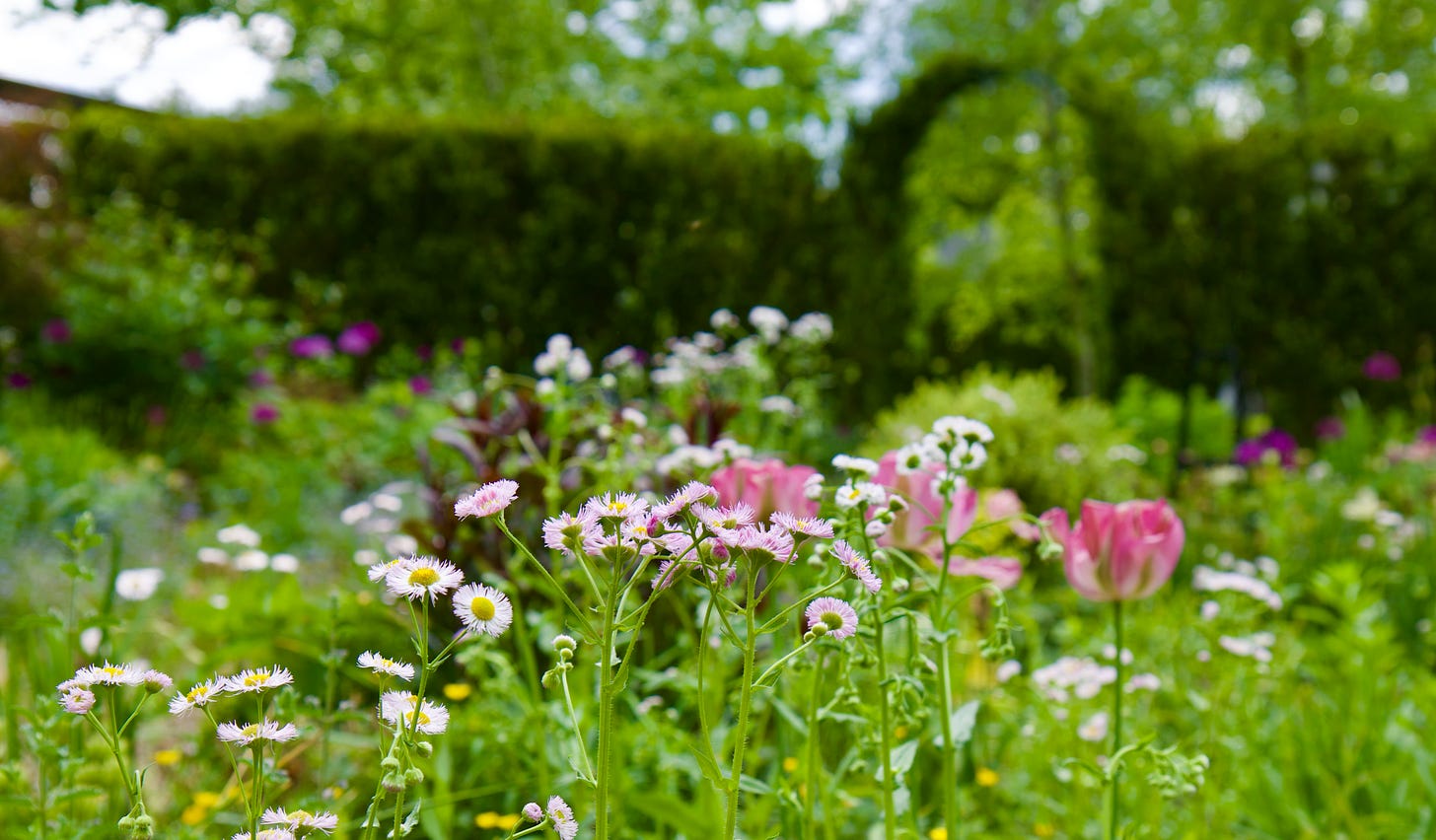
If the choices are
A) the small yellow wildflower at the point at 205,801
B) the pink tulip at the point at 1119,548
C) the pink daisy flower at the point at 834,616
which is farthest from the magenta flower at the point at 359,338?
the pink daisy flower at the point at 834,616

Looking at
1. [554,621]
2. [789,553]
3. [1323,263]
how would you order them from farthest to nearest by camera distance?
[1323,263]
[554,621]
[789,553]

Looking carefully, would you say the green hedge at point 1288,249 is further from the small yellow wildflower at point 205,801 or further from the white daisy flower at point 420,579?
the white daisy flower at point 420,579

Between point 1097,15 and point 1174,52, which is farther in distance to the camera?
point 1174,52

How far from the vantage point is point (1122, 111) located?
21.1ft

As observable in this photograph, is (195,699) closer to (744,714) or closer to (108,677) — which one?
(108,677)

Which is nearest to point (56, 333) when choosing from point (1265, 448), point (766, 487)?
point (766, 487)

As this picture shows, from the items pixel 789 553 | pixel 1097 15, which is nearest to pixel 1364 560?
pixel 789 553

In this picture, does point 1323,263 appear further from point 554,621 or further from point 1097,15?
point 554,621

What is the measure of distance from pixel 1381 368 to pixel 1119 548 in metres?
6.71

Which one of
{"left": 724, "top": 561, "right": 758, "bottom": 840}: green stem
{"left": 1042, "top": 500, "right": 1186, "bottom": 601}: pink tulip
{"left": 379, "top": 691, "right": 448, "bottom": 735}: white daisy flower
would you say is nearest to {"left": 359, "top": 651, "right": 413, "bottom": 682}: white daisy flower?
{"left": 379, "top": 691, "right": 448, "bottom": 735}: white daisy flower

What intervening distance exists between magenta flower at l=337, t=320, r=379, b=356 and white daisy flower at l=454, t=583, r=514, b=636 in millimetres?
5890

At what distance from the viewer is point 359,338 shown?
6.29 m

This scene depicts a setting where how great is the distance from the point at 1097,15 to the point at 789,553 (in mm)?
11231

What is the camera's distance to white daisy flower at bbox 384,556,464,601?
2.29ft
